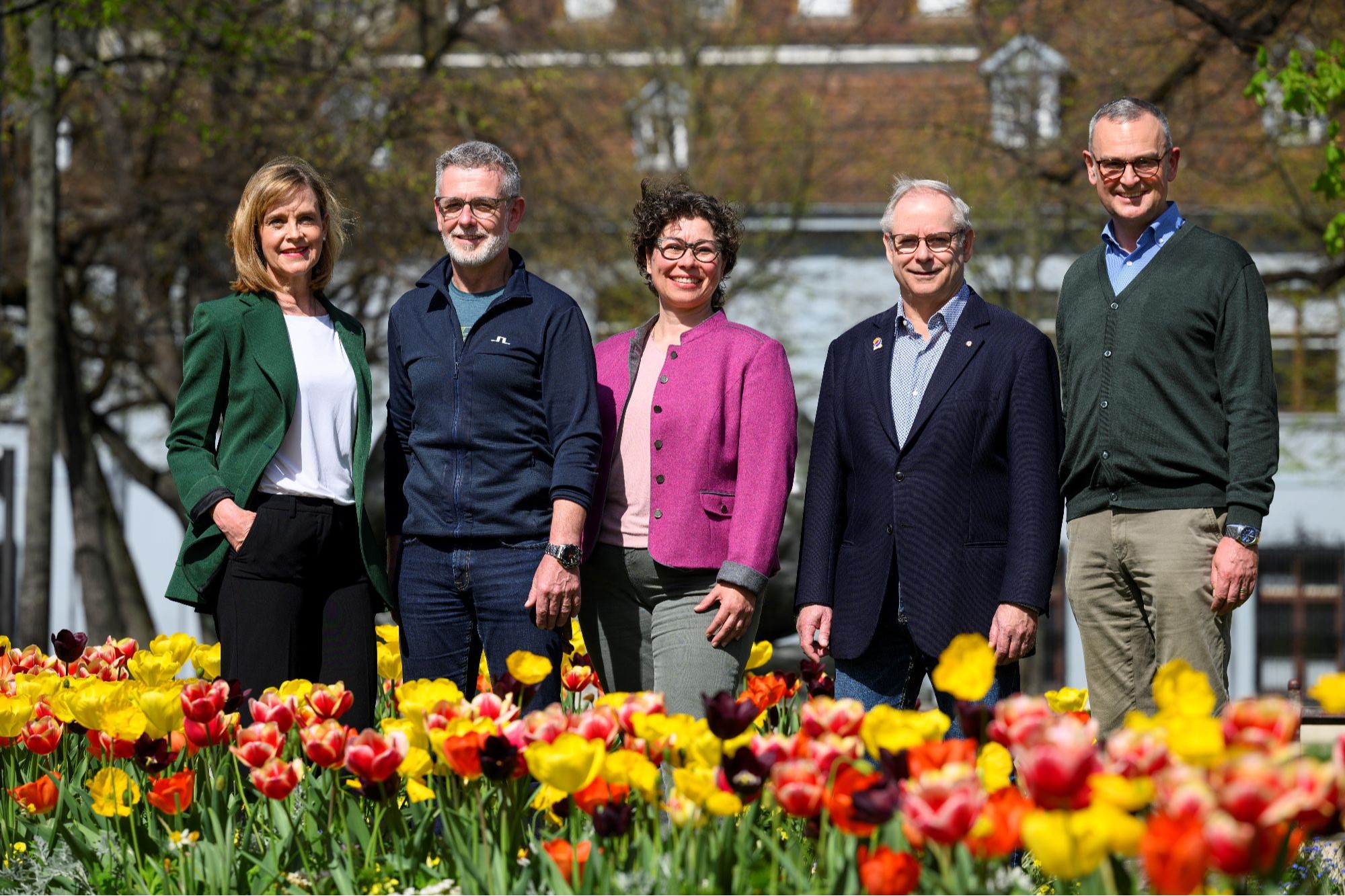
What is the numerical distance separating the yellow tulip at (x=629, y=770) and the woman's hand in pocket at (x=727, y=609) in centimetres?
119

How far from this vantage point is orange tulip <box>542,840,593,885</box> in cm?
277

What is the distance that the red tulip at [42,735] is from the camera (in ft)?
12.3

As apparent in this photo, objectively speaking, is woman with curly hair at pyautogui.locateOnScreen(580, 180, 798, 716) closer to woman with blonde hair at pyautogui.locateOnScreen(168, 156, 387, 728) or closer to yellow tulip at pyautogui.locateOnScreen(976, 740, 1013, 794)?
woman with blonde hair at pyautogui.locateOnScreen(168, 156, 387, 728)

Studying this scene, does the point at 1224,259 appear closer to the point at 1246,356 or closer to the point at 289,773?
the point at 1246,356

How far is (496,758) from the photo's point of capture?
287 centimetres

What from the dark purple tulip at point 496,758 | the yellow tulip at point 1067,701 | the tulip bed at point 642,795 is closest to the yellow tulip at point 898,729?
the tulip bed at point 642,795

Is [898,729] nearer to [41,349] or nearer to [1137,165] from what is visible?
[1137,165]

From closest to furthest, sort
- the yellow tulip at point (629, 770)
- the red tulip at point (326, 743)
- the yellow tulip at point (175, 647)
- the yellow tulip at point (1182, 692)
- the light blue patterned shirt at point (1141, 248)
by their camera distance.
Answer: the yellow tulip at point (1182, 692), the yellow tulip at point (629, 770), the red tulip at point (326, 743), the light blue patterned shirt at point (1141, 248), the yellow tulip at point (175, 647)

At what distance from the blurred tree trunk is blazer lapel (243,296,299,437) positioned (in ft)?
24.5

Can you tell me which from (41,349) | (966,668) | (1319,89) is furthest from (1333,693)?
(41,349)

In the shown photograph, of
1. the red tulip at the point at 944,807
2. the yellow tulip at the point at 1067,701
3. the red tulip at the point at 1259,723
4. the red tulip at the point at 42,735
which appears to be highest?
the red tulip at the point at 1259,723

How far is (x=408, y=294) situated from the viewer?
4.36m

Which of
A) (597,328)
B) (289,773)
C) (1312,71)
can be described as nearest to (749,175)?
(597,328)

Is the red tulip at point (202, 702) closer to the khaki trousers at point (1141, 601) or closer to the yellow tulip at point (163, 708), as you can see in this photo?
the yellow tulip at point (163, 708)
